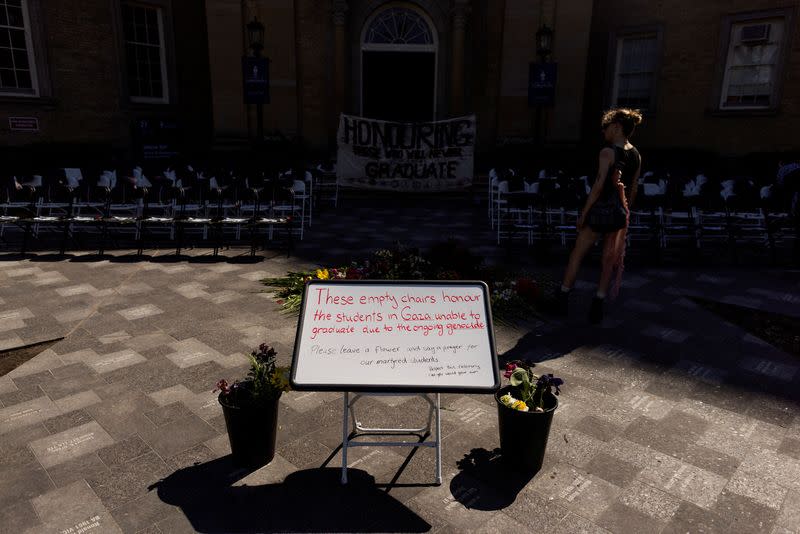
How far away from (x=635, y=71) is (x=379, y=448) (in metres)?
16.0

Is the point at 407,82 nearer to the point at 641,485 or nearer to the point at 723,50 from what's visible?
the point at 723,50

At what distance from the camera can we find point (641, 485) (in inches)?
130

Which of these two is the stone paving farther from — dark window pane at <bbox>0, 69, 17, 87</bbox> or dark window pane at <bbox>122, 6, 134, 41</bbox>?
dark window pane at <bbox>122, 6, 134, 41</bbox>

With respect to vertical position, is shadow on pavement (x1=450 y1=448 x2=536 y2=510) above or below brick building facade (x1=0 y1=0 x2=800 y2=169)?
below

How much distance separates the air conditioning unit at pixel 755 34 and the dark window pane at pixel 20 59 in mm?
18603

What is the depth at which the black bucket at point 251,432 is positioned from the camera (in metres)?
3.35

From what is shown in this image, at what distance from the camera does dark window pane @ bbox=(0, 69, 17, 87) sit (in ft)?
45.2

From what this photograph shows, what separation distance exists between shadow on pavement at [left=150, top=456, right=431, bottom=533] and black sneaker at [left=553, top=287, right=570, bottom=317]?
3683mm

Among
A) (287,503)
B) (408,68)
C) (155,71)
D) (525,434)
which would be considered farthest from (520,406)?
(155,71)

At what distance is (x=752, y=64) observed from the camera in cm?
1449

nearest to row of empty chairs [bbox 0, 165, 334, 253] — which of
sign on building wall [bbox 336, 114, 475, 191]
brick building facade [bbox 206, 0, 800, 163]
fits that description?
sign on building wall [bbox 336, 114, 475, 191]

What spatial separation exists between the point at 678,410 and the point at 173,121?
51.9 ft

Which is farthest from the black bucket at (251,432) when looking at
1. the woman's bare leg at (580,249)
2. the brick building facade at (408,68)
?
the brick building facade at (408,68)

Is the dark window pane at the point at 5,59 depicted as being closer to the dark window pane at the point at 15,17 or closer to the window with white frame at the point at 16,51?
the window with white frame at the point at 16,51
